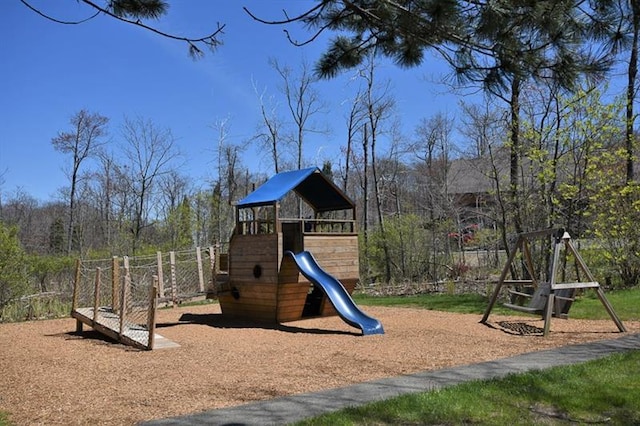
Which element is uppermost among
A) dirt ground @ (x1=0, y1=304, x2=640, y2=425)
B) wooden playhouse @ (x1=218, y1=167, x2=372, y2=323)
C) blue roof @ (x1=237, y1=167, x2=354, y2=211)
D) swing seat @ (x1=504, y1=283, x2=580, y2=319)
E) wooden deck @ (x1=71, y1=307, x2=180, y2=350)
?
blue roof @ (x1=237, y1=167, x2=354, y2=211)

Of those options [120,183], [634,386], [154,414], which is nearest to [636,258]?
[634,386]

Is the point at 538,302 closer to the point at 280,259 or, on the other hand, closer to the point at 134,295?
the point at 280,259

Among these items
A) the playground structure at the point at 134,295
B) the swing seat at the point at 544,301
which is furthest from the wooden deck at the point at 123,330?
the swing seat at the point at 544,301

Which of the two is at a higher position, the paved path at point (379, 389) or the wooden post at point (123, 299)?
the wooden post at point (123, 299)

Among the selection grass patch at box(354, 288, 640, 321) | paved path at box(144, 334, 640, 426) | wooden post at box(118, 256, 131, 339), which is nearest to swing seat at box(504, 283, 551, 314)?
paved path at box(144, 334, 640, 426)

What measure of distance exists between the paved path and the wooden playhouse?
13.8 feet

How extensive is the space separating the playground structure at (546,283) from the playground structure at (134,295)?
5.63 metres

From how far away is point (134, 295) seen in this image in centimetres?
1280

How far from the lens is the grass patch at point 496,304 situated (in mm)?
10633

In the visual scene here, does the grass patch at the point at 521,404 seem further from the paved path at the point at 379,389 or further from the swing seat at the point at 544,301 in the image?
the swing seat at the point at 544,301

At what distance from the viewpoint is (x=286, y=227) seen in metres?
12.2

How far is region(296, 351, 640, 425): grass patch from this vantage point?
13.7 ft

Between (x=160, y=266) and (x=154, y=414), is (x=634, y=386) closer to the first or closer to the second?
(x=154, y=414)

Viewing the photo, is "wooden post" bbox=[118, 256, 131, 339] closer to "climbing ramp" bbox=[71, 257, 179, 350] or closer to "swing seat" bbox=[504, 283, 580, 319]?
"climbing ramp" bbox=[71, 257, 179, 350]
